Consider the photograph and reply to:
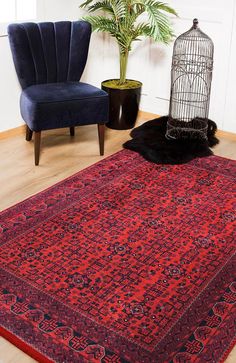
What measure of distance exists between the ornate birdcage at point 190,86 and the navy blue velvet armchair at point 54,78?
0.72 meters

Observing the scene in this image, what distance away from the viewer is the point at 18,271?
2.46m

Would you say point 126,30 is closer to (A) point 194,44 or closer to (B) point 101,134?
(A) point 194,44

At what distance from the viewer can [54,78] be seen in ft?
12.8

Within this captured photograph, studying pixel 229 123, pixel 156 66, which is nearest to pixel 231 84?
pixel 229 123

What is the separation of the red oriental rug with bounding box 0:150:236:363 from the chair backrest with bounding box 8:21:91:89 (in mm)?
819

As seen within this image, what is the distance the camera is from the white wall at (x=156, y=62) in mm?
3996

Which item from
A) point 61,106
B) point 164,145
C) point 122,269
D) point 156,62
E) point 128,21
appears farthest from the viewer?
point 156,62

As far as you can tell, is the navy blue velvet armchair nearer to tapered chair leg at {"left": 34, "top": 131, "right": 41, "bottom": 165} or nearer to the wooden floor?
tapered chair leg at {"left": 34, "top": 131, "right": 41, "bottom": 165}

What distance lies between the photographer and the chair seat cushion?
3.46 metres

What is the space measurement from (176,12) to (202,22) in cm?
24

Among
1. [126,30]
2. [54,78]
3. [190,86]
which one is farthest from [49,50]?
[190,86]

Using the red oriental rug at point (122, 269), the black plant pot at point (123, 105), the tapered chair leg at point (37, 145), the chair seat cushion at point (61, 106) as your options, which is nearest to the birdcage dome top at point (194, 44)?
the black plant pot at point (123, 105)

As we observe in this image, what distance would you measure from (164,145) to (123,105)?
0.57 meters

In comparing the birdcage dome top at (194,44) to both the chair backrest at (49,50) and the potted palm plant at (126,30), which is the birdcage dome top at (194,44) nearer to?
the potted palm plant at (126,30)
